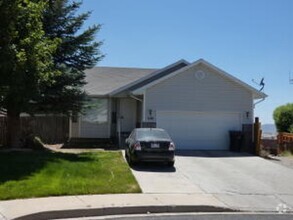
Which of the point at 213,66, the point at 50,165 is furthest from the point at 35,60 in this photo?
the point at 213,66

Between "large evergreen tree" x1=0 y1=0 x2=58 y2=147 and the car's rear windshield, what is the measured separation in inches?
162

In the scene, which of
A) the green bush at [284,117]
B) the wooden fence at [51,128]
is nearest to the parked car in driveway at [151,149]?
the wooden fence at [51,128]

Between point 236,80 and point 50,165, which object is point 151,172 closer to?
point 50,165

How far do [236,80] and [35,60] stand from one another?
42.0 feet

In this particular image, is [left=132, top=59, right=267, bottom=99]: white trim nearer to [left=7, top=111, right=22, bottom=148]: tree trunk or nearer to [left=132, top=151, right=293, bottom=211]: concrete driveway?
[left=132, top=151, right=293, bottom=211]: concrete driveway

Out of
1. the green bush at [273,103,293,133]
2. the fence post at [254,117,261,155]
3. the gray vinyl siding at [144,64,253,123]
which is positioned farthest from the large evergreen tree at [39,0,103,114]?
the green bush at [273,103,293,133]

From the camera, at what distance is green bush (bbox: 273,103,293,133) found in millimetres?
43594

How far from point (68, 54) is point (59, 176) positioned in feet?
32.5

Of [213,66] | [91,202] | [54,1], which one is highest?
[54,1]

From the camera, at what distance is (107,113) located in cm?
3108

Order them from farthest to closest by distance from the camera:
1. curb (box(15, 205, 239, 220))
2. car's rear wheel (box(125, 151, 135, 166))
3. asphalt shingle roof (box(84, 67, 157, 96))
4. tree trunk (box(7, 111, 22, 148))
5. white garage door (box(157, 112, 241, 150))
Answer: asphalt shingle roof (box(84, 67, 157, 96))
white garage door (box(157, 112, 241, 150))
tree trunk (box(7, 111, 22, 148))
car's rear wheel (box(125, 151, 135, 166))
curb (box(15, 205, 239, 220))

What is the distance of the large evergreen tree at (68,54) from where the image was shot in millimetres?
24562

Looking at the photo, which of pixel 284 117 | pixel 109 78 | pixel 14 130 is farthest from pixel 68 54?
pixel 284 117

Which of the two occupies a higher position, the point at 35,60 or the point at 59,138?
the point at 35,60
